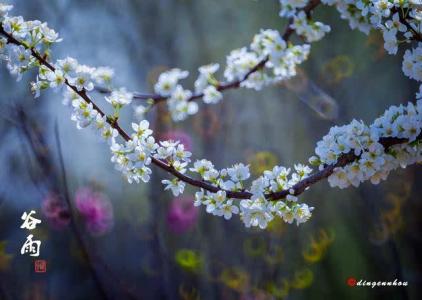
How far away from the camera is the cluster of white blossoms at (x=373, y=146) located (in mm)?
721

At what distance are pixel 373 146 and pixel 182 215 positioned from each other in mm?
1286

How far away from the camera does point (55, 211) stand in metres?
1.82

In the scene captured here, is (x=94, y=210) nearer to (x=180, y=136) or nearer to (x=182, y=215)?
(x=182, y=215)

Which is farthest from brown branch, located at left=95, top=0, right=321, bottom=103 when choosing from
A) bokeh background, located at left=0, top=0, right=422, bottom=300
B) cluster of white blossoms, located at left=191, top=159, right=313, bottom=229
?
bokeh background, located at left=0, top=0, right=422, bottom=300

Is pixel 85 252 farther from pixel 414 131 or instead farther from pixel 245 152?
pixel 414 131

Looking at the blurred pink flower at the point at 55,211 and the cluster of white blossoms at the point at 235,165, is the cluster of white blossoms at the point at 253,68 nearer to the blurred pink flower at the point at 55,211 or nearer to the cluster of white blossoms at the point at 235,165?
the cluster of white blossoms at the point at 235,165

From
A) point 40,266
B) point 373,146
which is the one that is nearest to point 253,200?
point 373,146

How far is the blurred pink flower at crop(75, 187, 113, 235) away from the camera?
186 cm

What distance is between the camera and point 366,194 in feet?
Answer: 6.48

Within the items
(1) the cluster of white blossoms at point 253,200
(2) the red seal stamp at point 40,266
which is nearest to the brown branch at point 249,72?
(1) the cluster of white blossoms at point 253,200

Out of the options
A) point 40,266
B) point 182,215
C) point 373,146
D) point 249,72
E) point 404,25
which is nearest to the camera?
point 373,146

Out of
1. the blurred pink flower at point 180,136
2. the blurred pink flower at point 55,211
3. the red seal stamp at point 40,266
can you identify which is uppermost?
the blurred pink flower at point 180,136

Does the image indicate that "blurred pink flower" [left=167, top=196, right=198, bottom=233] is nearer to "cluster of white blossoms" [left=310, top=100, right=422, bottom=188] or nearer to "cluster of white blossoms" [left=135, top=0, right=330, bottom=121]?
"cluster of white blossoms" [left=135, top=0, right=330, bottom=121]

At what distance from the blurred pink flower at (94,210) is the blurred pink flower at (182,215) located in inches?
9.9
